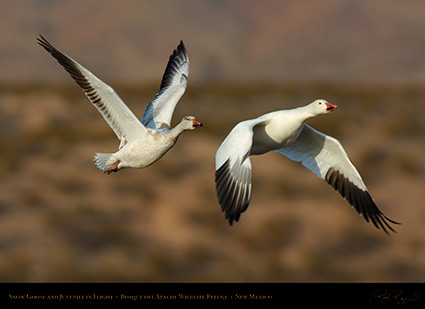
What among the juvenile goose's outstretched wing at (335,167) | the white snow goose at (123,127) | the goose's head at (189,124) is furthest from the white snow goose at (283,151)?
the white snow goose at (123,127)

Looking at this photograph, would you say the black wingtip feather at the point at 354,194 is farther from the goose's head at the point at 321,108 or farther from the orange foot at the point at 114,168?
the orange foot at the point at 114,168

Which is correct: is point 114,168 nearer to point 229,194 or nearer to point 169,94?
point 169,94

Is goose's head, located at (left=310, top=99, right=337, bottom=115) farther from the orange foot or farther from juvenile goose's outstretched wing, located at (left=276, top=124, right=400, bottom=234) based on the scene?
the orange foot

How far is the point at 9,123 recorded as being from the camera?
44438 millimetres

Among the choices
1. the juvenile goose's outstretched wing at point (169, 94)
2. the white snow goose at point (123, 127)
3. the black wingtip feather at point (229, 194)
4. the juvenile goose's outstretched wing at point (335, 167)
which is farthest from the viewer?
the juvenile goose's outstretched wing at point (169, 94)

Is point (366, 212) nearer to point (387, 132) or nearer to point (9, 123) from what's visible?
point (387, 132)

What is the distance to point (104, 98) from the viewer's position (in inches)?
259

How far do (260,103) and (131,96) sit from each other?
8235 millimetres

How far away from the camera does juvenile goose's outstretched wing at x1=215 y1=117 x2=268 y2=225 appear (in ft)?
18.1

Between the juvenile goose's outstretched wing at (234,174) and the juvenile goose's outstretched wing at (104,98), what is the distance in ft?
4.17

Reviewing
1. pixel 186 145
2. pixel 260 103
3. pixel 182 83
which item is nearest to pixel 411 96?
pixel 260 103

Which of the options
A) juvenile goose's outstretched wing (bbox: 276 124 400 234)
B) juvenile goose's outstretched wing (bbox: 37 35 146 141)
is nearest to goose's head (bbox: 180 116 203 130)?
juvenile goose's outstretched wing (bbox: 37 35 146 141)

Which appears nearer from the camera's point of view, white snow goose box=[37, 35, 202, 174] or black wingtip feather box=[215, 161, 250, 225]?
black wingtip feather box=[215, 161, 250, 225]

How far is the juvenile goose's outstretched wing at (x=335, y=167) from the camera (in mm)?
7266
